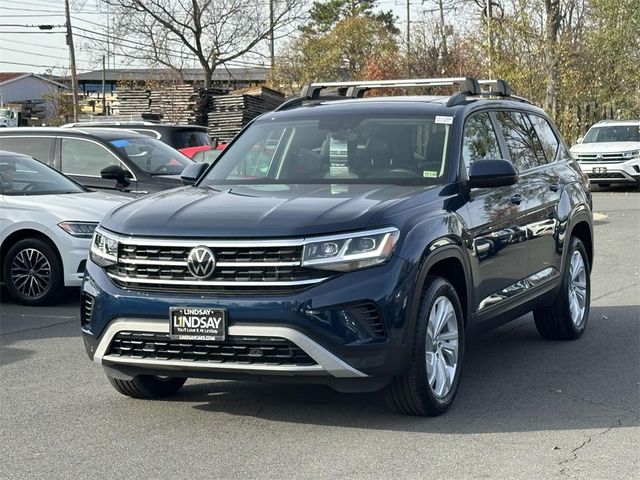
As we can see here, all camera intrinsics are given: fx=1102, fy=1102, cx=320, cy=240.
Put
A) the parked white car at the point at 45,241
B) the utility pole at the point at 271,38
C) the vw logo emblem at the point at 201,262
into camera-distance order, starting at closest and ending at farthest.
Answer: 1. the vw logo emblem at the point at 201,262
2. the parked white car at the point at 45,241
3. the utility pole at the point at 271,38

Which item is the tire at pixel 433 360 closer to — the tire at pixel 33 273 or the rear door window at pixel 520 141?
the rear door window at pixel 520 141

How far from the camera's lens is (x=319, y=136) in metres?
7.08

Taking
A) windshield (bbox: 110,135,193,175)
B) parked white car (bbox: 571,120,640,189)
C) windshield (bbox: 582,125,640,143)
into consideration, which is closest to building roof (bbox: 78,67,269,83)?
windshield (bbox: 582,125,640,143)

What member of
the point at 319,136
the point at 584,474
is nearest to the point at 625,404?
the point at 584,474

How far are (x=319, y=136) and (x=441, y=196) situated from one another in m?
1.11

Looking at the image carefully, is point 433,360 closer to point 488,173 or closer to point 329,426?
point 329,426

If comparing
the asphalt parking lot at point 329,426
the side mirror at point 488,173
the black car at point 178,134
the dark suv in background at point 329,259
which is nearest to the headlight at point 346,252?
the dark suv in background at point 329,259

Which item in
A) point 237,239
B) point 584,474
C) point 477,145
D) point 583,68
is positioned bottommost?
point 584,474

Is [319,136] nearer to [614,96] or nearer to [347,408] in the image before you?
[347,408]

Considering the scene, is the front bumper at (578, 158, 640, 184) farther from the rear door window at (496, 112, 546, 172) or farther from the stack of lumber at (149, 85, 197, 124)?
the rear door window at (496, 112, 546, 172)

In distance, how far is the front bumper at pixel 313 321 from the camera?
17.7 ft

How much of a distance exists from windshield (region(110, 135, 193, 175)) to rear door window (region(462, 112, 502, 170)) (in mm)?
6771

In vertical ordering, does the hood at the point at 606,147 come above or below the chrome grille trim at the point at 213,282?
above

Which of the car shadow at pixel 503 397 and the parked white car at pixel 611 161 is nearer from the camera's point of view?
the car shadow at pixel 503 397
